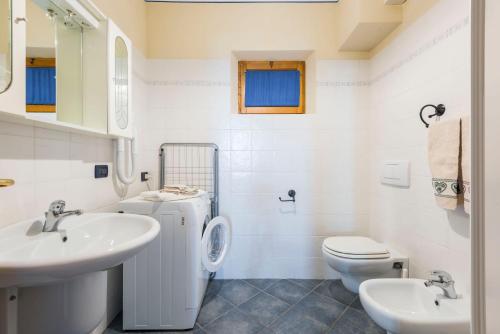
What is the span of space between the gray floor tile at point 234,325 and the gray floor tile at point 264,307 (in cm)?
5

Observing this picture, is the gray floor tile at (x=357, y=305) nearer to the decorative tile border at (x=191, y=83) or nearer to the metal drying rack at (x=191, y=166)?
the metal drying rack at (x=191, y=166)

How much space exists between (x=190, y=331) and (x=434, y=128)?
193 cm

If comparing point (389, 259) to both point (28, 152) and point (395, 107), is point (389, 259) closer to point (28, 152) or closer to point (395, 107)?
point (395, 107)

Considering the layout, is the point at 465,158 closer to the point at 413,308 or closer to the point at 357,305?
the point at 413,308

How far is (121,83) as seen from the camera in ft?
5.12

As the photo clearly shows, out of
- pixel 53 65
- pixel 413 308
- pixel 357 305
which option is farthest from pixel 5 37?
pixel 357 305

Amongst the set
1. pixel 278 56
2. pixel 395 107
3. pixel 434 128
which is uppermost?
pixel 278 56

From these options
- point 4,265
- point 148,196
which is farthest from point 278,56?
point 4,265

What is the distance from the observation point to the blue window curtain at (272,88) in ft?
7.61

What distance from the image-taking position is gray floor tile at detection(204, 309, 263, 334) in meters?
1.52

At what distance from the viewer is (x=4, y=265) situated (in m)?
0.60

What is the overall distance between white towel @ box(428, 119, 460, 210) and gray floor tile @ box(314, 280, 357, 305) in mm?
1092

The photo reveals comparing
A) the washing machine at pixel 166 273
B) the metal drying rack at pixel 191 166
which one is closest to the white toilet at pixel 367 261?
the washing machine at pixel 166 273

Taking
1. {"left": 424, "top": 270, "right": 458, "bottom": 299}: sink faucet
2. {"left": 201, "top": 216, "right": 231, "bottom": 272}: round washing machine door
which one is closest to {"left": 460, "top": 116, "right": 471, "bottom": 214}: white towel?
{"left": 424, "top": 270, "right": 458, "bottom": 299}: sink faucet
